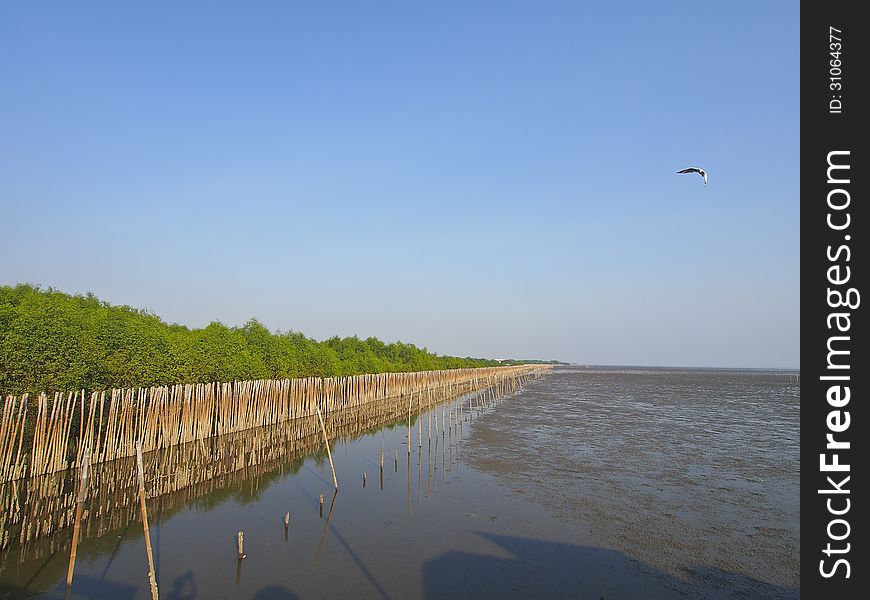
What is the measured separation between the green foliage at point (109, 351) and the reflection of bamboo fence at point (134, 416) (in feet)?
1.79

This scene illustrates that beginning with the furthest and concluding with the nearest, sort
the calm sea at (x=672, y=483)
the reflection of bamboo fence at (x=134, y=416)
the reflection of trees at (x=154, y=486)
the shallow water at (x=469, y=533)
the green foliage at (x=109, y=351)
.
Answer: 1. the green foliage at (x=109, y=351)
2. the reflection of bamboo fence at (x=134, y=416)
3. the reflection of trees at (x=154, y=486)
4. the calm sea at (x=672, y=483)
5. the shallow water at (x=469, y=533)

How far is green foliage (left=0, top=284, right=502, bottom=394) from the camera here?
35.3ft

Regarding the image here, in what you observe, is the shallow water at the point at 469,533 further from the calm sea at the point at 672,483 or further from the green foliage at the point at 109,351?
the green foliage at the point at 109,351

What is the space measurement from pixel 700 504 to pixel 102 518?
11.5m

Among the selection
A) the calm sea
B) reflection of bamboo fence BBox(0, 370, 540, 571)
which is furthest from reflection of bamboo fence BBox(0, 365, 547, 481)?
the calm sea

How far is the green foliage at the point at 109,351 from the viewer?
35.3 ft

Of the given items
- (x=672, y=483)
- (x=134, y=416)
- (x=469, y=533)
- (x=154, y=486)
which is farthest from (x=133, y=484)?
(x=672, y=483)

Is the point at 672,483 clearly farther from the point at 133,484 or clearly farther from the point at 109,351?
the point at 109,351

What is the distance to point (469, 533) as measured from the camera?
8594mm

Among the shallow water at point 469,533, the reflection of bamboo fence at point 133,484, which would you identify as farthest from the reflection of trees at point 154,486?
the shallow water at point 469,533

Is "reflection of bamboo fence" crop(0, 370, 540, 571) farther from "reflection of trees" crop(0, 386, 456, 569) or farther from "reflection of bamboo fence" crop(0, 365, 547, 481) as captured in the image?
"reflection of bamboo fence" crop(0, 365, 547, 481)

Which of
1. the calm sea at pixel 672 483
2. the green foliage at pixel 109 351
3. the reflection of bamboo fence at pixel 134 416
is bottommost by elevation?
the calm sea at pixel 672 483
